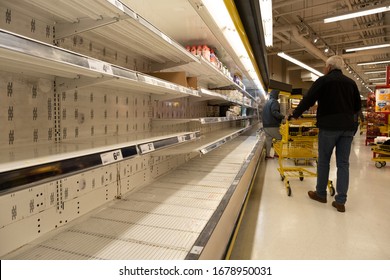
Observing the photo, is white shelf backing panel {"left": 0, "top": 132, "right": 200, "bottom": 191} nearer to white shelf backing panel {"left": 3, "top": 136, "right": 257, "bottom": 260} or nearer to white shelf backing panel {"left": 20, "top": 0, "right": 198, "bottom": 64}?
white shelf backing panel {"left": 3, "top": 136, "right": 257, "bottom": 260}

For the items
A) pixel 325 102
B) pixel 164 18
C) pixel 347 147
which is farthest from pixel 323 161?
pixel 164 18

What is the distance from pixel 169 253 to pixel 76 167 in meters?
0.56

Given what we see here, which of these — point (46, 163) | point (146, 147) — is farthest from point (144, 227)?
point (46, 163)

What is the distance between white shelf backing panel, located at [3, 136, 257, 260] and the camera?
1.15 metres

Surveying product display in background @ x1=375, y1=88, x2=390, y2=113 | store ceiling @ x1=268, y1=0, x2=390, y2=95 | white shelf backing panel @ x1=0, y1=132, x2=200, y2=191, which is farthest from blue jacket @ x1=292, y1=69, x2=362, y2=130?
store ceiling @ x1=268, y1=0, x2=390, y2=95

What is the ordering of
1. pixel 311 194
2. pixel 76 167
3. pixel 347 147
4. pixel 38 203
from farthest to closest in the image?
pixel 311 194, pixel 347 147, pixel 38 203, pixel 76 167

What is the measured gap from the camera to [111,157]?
1.11 metres

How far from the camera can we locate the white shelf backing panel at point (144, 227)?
1152mm

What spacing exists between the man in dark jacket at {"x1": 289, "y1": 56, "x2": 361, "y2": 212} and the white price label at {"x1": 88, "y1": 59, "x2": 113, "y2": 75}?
2.53m

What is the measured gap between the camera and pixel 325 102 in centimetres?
292

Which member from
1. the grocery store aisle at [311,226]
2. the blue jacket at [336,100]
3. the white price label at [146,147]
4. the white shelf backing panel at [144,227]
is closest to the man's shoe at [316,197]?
the grocery store aisle at [311,226]

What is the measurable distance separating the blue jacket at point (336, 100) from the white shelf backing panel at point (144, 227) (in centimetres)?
144

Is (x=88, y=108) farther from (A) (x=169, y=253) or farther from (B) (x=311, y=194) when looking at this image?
(B) (x=311, y=194)

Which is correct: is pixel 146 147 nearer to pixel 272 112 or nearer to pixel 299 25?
pixel 272 112
